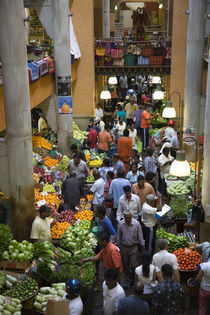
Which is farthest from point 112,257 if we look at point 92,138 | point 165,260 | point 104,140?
point 92,138

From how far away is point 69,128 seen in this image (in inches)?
561

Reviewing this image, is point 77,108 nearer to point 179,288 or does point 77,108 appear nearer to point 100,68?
point 100,68

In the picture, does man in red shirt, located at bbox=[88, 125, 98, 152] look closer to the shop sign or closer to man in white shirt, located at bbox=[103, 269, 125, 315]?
the shop sign

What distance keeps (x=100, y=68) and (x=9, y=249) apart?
12.6 metres

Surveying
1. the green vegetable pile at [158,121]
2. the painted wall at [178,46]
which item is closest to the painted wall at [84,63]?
the green vegetable pile at [158,121]

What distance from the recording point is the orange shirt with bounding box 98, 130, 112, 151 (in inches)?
535

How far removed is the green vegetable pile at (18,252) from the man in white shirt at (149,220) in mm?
2231

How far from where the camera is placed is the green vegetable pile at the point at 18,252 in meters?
7.25

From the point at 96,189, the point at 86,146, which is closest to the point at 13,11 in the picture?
the point at 96,189

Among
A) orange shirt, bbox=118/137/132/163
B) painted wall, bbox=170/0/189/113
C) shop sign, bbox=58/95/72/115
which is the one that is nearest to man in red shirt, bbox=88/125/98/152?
shop sign, bbox=58/95/72/115

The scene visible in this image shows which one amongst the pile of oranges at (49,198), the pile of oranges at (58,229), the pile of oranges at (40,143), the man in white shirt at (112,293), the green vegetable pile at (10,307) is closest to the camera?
the man in white shirt at (112,293)

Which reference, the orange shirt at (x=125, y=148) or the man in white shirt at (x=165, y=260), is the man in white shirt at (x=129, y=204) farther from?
the orange shirt at (x=125, y=148)

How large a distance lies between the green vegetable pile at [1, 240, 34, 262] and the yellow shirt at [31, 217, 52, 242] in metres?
0.32

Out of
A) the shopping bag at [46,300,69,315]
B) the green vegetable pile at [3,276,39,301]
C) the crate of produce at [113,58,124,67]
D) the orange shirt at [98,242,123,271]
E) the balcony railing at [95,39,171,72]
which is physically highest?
the balcony railing at [95,39,171,72]
